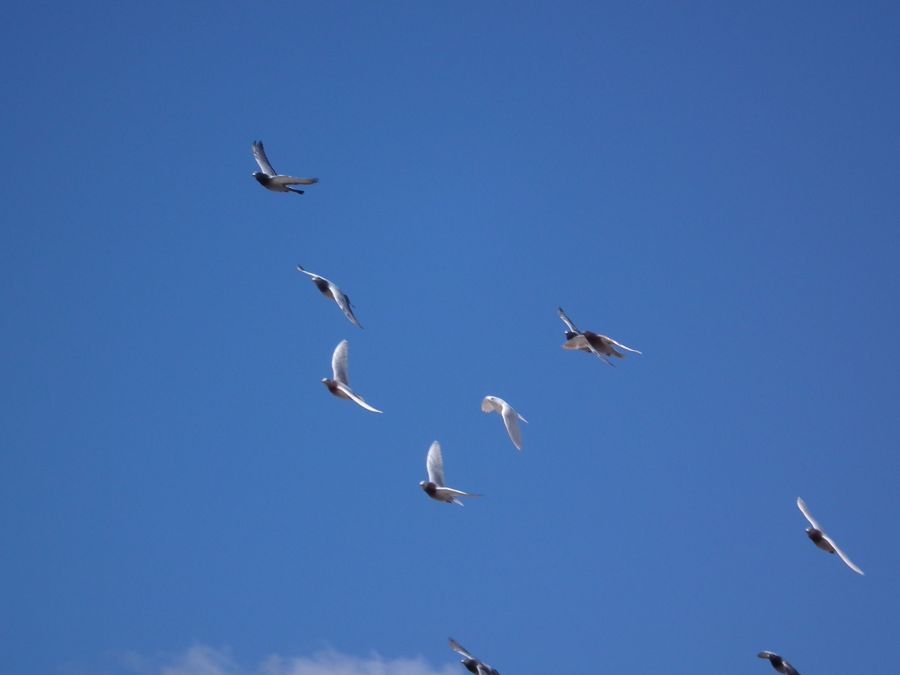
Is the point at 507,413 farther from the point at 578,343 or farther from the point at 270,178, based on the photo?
the point at 270,178

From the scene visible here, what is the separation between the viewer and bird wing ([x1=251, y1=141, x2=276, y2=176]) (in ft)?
73.7

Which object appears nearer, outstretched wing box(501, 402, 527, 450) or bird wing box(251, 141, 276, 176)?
outstretched wing box(501, 402, 527, 450)

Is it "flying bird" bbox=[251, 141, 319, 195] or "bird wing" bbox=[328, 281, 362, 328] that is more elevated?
"flying bird" bbox=[251, 141, 319, 195]

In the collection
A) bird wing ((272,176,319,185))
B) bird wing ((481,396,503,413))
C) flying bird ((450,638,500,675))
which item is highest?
bird wing ((272,176,319,185))

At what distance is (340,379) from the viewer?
21734mm

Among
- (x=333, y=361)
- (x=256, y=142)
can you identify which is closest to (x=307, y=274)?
(x=333, y=361)

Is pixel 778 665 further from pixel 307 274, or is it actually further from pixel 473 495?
pixel 307 274

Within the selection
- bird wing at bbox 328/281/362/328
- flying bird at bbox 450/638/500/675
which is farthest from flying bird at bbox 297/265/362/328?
flying bird at bbox 450/638/500/675

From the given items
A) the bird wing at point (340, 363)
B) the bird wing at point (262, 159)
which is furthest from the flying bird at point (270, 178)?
the bird wing at point (340, 363)

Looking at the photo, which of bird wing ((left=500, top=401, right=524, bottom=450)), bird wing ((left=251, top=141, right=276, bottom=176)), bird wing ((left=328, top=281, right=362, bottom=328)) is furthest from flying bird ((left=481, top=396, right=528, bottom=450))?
bird wing ((left=251, top=141, right=276, bottom=176))

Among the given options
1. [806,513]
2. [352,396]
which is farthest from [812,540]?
[352,396]

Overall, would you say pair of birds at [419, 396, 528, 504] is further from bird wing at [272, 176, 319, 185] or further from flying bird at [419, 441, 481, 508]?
bird wing at [272, 176, 319, 185]

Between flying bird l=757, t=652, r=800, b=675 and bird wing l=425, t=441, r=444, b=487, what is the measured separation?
7.06m

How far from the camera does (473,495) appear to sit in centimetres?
1858
